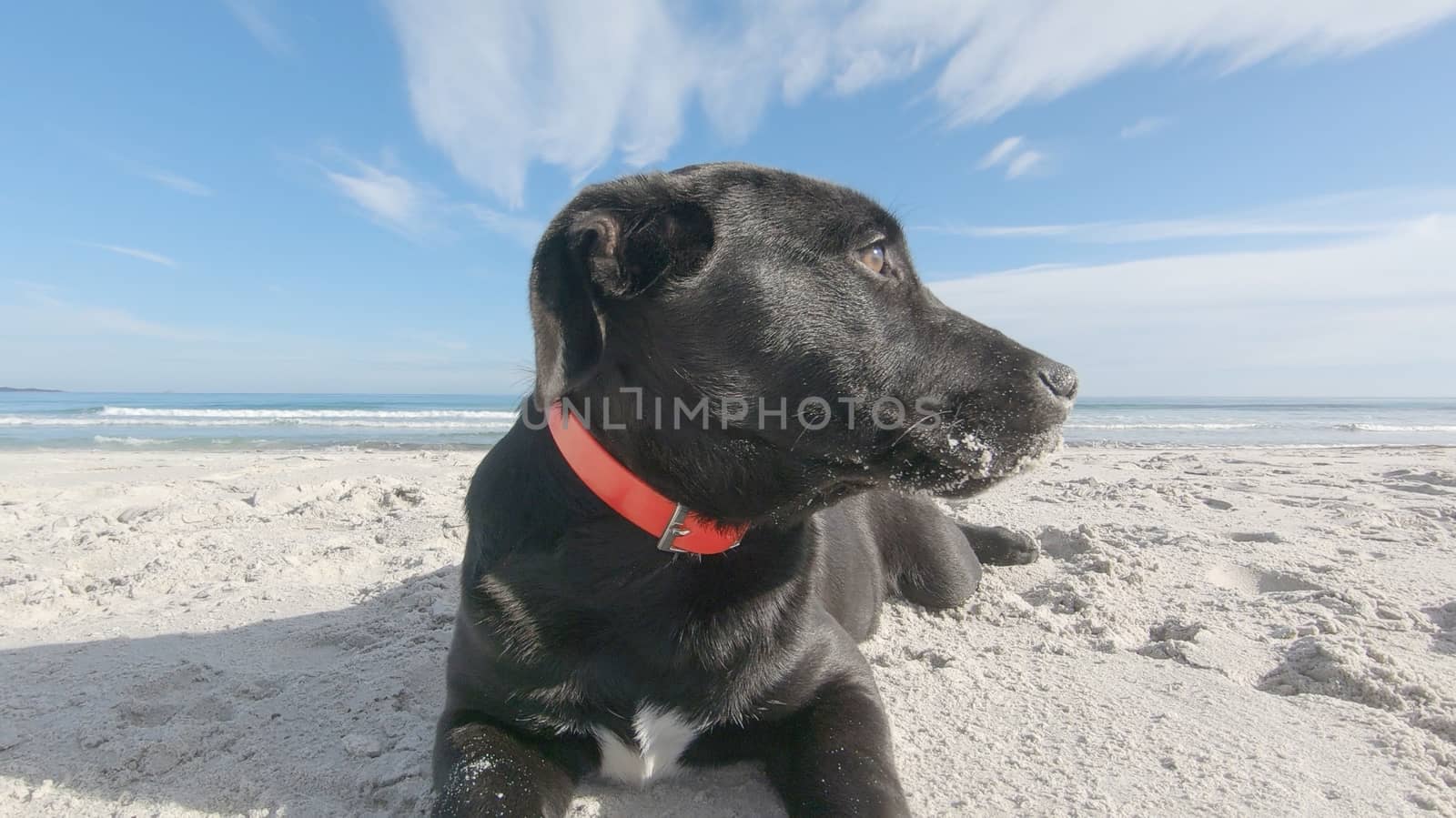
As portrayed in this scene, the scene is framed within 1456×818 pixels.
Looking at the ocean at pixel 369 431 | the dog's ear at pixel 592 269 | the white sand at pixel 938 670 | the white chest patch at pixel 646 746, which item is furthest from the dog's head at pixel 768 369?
the ocean at pixel 369 431

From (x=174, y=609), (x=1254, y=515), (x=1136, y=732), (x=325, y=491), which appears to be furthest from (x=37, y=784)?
(x=1254, y=515)

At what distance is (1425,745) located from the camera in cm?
187

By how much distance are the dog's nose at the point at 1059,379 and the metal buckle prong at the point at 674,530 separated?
935mm

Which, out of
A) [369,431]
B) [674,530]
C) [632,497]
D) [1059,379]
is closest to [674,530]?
[674,530]

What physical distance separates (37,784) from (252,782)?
53 centimetres

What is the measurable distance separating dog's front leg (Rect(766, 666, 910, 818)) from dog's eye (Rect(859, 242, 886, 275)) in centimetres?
113

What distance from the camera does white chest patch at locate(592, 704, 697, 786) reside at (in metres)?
1.82

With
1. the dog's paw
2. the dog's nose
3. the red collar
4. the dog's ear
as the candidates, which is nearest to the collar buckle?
the red collar

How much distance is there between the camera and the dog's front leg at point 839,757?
5.23 ft

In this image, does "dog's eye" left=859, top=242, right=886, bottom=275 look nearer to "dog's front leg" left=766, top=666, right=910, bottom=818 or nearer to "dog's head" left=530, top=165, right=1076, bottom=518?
"dog's head" left=530, top=165, right=1076, bottom=518

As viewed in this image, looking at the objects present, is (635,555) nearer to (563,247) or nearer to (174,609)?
(563,247)

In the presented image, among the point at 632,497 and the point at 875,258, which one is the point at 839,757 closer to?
the point at 632,497

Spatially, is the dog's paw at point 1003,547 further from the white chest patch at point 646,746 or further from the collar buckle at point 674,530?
the collar buckle at point 674,530

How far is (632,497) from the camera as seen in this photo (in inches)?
69.6
